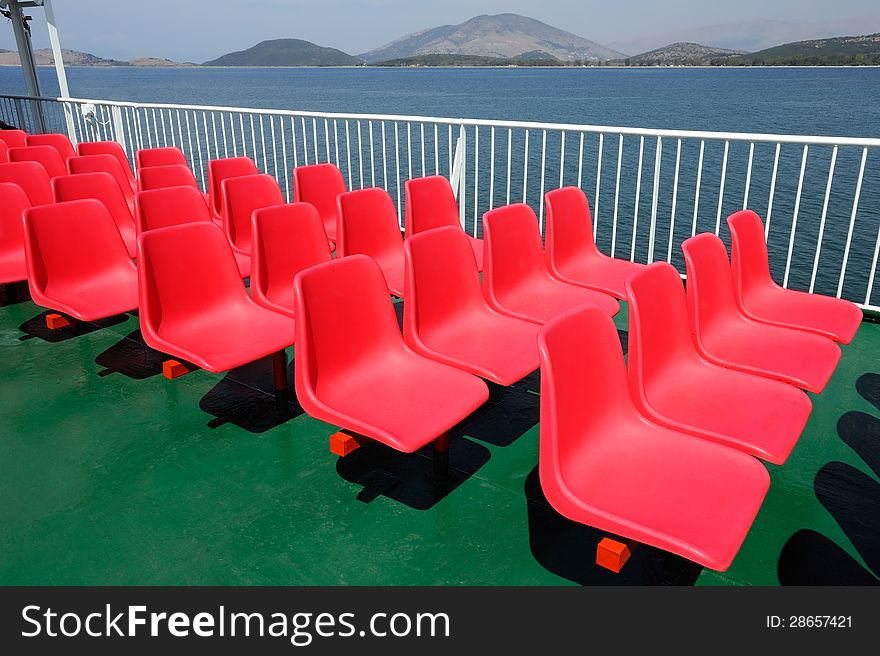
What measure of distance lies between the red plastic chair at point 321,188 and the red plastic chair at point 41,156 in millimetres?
2557

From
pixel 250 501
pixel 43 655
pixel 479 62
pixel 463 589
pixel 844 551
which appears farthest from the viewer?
pixel 479 62

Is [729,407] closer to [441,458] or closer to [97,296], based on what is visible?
[441,458]

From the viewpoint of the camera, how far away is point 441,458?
256 cm

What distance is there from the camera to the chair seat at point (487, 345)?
2.71m

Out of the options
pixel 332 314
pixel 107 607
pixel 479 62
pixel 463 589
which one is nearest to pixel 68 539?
pixel 107 607

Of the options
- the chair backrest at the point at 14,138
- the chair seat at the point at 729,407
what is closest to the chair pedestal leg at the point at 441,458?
the chair seat at the point at 729,407

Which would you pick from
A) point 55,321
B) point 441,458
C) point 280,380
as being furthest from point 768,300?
point 55,321

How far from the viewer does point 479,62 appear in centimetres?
17988

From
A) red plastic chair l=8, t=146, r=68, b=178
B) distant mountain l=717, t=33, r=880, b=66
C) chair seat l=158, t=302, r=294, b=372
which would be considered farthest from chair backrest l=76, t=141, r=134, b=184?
distant mountain l=717, t=33, r=880, b=66

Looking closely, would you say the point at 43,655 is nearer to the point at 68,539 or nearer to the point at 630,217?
the point at 68,539

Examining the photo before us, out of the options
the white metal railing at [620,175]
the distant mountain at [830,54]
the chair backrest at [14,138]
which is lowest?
the white metal railing at [620,175]

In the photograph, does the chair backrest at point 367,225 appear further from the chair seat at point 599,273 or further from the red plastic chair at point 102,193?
the red plastic chair at point 102,193

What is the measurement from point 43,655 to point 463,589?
116 centimetres

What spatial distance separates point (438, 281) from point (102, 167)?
382 centimetres
